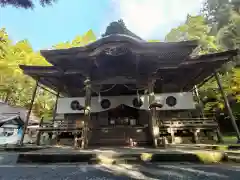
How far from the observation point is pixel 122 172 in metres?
3.38

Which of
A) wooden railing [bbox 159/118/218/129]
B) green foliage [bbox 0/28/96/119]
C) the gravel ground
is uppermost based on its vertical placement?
green foliage [bbox 0/28/96/119]

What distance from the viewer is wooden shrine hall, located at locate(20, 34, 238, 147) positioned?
629cm

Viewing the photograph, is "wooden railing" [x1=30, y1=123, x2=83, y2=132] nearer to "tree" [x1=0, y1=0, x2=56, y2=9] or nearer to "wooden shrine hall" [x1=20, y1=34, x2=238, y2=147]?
"wooden shrine hall" [x1=20, y1=34, x2=238, y2=147]

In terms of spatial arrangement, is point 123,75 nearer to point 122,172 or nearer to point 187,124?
point 187,124

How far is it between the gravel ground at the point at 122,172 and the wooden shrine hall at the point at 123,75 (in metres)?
2.35

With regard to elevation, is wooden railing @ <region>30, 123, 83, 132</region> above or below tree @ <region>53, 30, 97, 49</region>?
below

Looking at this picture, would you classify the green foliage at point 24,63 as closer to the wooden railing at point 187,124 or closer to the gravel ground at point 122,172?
the gravel ground at point 122,172

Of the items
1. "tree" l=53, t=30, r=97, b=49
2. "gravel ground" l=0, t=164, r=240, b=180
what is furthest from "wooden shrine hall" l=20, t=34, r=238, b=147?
"tree" l=53, t=30, r=97, b=49

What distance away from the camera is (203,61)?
7422 mm

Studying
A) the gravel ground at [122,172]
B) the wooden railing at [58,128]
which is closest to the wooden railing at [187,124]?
the gravel ground at [122,172]

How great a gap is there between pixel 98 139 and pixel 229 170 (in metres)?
6.00

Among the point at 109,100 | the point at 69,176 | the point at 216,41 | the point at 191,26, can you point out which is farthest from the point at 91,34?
the point at 69,176

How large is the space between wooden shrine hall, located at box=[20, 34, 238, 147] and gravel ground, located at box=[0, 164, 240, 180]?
235 cm

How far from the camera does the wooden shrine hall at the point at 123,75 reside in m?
6.29
